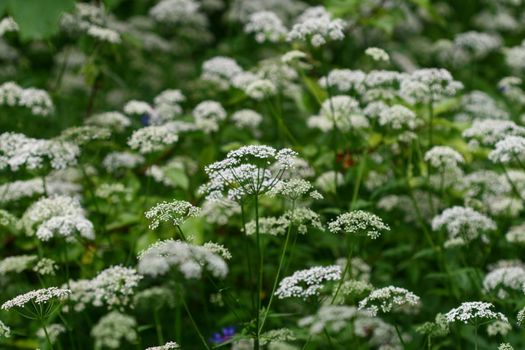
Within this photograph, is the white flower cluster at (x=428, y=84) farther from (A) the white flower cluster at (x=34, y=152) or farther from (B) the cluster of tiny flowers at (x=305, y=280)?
(A) the white flower cluster at (x=34, y=152)

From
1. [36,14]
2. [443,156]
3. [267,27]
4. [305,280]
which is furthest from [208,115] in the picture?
[36,14]

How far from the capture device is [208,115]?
7.29 metres

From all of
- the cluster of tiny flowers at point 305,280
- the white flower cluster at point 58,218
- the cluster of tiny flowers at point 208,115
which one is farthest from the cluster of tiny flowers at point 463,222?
the white flower cluster at point 58,218

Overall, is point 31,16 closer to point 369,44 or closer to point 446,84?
point 446,84

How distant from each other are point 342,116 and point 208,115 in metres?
1.27

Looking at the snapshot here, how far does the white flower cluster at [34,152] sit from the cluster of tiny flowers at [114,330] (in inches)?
47.0

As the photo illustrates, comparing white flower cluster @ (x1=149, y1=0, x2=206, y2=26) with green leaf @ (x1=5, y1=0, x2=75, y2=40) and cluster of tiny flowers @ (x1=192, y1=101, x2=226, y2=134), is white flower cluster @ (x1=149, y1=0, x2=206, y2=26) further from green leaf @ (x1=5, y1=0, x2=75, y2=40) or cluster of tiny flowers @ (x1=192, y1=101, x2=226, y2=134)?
green leaf @ (x1=5, y1=0, x2=75, y2=40)

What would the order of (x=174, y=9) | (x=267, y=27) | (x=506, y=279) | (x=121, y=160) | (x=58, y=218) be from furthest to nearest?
(x=174, y=9), (x=267, y=27), (x=121, y=160), (x=506, y=279), (x=58, y=218)

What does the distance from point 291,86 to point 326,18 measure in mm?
1684

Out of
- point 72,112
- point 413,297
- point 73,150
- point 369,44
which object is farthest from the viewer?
point 369,44

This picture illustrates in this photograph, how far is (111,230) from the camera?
6.46m

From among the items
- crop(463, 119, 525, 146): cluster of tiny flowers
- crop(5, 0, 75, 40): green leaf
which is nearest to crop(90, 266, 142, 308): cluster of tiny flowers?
crop(5, 0, 75, 40): green leaf

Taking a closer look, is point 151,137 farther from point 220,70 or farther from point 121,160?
point 220,70

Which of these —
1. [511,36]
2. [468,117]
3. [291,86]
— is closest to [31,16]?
[291,86]
